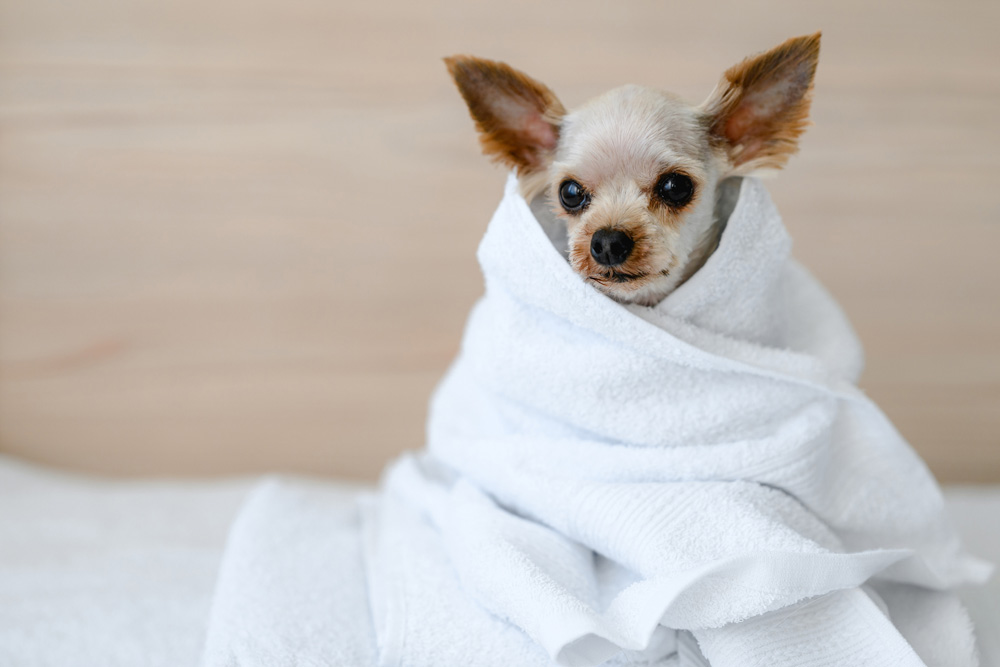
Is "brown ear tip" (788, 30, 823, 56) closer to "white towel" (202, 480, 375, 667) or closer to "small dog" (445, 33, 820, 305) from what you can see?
"small dog" (445, 33, 820, 305)

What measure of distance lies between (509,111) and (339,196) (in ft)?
1.84

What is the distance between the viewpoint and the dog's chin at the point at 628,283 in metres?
0.78

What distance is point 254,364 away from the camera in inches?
56.2

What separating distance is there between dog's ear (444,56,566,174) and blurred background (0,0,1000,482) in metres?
0.42

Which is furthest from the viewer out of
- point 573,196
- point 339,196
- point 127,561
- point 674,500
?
point 339,196

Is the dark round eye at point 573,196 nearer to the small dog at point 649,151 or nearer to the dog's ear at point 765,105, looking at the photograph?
the small dog at point 649,151

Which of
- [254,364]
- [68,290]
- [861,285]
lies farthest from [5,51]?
[861,285]

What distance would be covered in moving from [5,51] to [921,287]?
1.68 m

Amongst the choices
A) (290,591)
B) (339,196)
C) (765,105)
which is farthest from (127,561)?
(765,105)

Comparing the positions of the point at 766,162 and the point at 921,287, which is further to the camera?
the point at 921,287

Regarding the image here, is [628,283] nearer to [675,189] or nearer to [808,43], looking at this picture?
[675,189]

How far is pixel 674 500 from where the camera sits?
76 cm

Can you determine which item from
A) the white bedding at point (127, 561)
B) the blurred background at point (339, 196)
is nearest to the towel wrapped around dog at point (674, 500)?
the white bedding at point (127, 561)

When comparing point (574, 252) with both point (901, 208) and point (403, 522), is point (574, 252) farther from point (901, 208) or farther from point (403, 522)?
point (901, 208)
